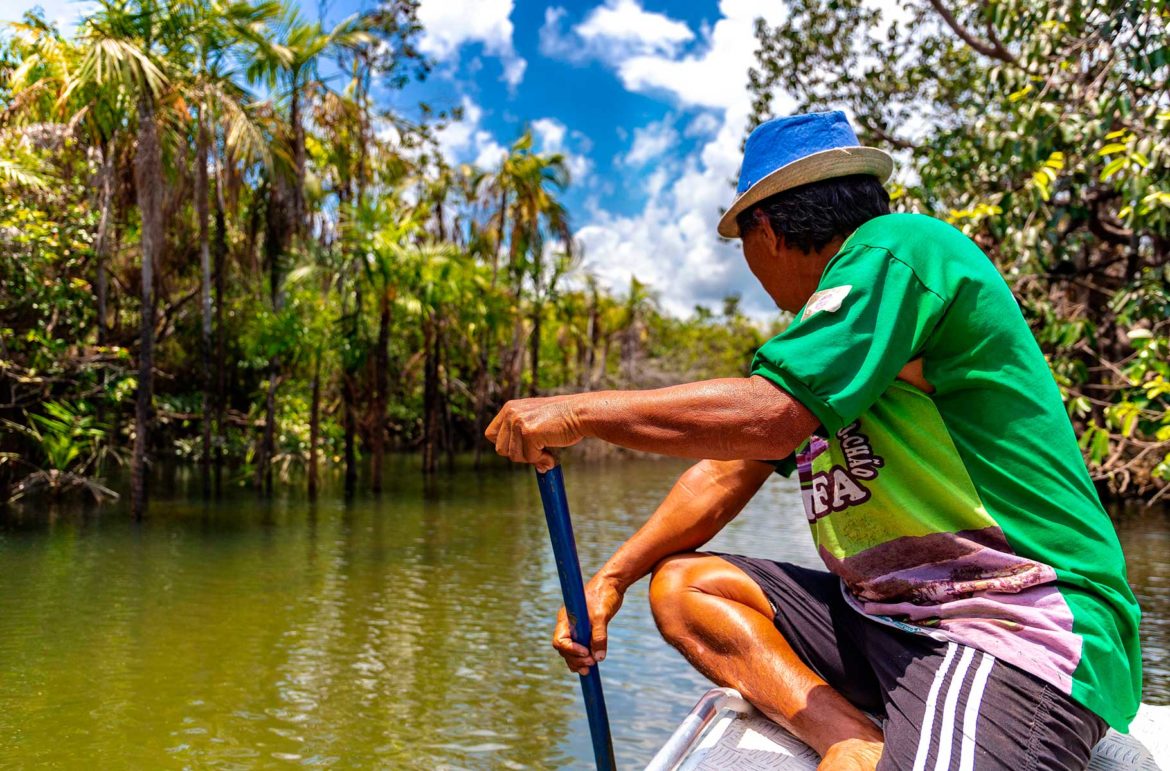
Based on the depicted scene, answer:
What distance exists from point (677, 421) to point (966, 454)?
534mm

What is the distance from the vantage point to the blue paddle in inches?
83.7

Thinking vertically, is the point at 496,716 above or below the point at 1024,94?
below

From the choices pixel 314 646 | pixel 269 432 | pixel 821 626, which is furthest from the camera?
pixel 269 432

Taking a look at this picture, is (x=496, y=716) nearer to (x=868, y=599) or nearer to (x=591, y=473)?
(x=868, y=599)

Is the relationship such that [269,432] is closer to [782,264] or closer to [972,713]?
[782,264]

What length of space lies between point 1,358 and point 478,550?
6721 mm

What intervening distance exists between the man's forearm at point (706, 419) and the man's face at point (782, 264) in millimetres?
391

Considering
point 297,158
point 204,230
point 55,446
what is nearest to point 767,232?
point 55,446

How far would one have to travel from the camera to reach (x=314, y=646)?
7.00 m

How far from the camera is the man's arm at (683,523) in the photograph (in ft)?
8.41

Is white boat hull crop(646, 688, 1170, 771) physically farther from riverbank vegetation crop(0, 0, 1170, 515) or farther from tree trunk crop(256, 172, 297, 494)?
tree trunk crop(256, 172, 297, 494)

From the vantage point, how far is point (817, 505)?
212 cm

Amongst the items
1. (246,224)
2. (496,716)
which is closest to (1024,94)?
(496,716)

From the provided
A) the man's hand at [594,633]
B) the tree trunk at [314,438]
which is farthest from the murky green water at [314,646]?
the tree trunk at [314,438]
